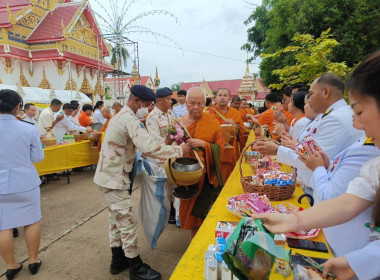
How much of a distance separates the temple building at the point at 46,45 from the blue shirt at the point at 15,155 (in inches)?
465

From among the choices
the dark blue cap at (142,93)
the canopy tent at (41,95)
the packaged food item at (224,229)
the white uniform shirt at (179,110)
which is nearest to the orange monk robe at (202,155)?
the dark blue cap at (142,93)

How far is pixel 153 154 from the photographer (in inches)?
85.4

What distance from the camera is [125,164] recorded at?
7.81ft

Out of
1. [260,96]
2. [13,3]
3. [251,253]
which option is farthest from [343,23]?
[260,96]

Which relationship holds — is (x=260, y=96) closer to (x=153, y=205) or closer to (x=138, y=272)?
(x=153, y=205)

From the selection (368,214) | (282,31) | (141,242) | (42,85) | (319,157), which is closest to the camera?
(368,214)

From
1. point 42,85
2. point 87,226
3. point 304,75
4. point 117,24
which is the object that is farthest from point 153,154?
point 42,85

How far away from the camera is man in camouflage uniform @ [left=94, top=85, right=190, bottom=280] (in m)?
2.22

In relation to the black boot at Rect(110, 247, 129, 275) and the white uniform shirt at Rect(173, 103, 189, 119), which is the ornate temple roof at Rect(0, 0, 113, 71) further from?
the black boot at Rect(110, 247, 129, 275)

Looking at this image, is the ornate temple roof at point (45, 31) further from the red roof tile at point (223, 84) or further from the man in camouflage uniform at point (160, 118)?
the red roof tile at point (223, 84)

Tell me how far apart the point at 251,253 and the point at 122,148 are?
1763mm

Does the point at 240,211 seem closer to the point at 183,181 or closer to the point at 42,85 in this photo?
the point at 183,181

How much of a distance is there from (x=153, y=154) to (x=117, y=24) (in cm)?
1273

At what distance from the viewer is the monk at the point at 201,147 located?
8.91ft
